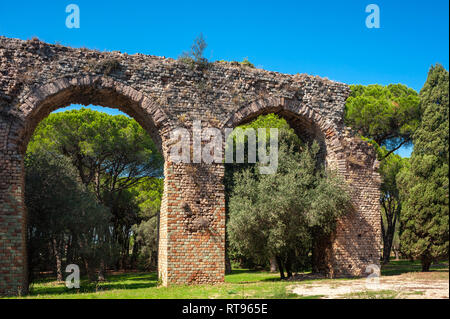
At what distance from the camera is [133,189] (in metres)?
25.1

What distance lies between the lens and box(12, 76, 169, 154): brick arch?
34.8 feet

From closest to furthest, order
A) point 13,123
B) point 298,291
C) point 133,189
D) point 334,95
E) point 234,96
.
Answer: point 298,291 < point 13,123 < point 234,96 < point 334,95 < point 133,189

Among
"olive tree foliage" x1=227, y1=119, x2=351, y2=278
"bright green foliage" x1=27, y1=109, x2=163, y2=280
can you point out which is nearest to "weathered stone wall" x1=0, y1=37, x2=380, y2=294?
"olive tree foliage" x1=227, y1=119, x2=351, y2=278

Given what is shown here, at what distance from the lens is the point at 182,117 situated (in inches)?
461

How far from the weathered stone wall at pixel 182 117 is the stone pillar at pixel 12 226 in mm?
21

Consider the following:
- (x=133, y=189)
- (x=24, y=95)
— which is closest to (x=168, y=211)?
(x=24, y=95)

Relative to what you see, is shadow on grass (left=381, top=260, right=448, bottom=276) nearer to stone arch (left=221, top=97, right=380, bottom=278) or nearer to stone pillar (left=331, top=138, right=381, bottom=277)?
stone pillar (left=331, top=138, right=381, bottom=277)

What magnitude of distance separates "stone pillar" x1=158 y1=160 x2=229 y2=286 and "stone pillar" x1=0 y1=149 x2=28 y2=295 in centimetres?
344

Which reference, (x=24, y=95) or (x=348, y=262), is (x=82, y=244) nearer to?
(x=24, y=95)

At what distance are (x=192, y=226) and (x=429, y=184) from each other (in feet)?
23.0

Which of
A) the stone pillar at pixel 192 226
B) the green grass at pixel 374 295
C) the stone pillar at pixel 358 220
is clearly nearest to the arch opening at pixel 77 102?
the stone pillar at pixel 192 226

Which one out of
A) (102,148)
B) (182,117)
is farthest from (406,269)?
(102,148)

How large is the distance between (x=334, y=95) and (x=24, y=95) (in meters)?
8.93

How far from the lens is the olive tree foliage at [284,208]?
1190 centimetres
